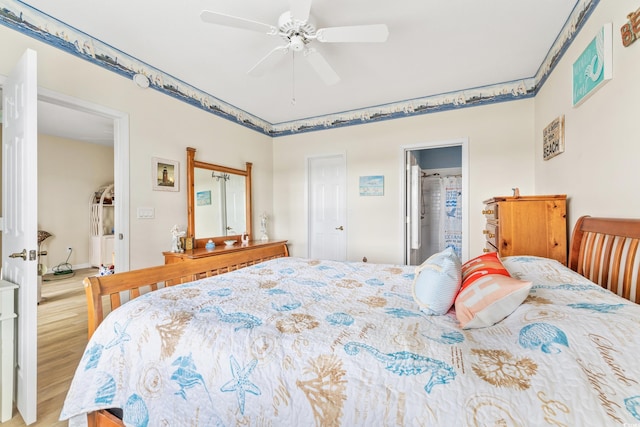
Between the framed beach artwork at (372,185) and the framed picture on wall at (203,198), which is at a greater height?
the framed beach artwork at (372,185)

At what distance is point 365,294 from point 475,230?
2.39 meters

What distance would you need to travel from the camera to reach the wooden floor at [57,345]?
1.64m

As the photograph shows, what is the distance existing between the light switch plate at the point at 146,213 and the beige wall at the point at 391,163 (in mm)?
1983

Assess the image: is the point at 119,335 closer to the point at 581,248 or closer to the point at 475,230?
the point at 581,248

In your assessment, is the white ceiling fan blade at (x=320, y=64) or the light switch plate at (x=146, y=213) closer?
the white ceiling fan blade at (x=320, y=64)

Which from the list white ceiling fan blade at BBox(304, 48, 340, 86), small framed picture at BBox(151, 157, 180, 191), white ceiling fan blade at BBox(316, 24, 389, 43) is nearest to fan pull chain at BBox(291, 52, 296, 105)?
white ceiling fan blade at BBox(304, 48, 340, 86)

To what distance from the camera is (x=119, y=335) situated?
114cm

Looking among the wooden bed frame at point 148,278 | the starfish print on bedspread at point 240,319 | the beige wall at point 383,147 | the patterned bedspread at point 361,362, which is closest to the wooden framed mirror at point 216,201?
the beige wall at point 383,147

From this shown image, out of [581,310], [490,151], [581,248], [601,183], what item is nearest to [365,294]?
[581,310]

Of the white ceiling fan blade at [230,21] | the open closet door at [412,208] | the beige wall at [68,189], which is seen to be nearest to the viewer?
the white ceiling fan blade at [230,21]

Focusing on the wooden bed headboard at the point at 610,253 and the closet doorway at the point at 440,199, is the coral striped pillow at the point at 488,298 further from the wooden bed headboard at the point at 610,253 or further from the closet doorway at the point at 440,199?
the closet doorway at the point at 440,199

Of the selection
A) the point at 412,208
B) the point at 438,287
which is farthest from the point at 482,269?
the point at 412,208

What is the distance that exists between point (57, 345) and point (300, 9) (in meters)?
3.31

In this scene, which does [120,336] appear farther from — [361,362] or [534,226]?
[534,226]
